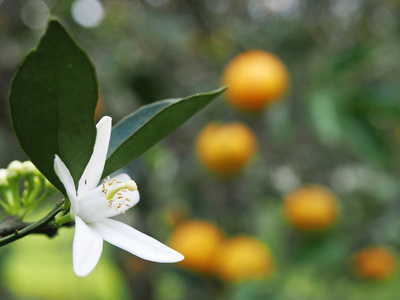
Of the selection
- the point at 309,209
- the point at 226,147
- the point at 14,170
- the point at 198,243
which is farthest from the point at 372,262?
the point at 14,170

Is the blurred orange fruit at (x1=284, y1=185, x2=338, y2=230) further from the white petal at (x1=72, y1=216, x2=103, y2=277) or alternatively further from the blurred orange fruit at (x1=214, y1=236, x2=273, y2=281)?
the white petal at (x1=72, y1=216, x2=103, y2=277)

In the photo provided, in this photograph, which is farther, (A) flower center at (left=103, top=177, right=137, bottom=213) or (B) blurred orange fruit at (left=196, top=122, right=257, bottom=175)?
(B) blurred orange fruit at (left=196, top=122, right=257, bottom=175)

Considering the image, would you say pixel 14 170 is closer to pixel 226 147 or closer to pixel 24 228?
pixel 24 228

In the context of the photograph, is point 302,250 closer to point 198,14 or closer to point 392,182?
point 392,182

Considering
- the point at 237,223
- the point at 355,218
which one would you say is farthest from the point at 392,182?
the point at 237,223

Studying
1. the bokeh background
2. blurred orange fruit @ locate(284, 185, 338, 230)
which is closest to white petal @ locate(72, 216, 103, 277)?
the bokeh background

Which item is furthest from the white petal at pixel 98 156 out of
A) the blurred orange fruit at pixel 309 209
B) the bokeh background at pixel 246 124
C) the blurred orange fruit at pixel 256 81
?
the blurred orange fruit at pixel 309 209

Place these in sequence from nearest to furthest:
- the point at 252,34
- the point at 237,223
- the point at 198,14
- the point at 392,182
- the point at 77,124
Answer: the point at 77,124, the point at 198,14, the point at 252,34, the point at 237,223, the point at 392,182

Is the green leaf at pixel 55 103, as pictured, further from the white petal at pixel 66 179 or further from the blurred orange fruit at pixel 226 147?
the blurred orange fruit at pixel 226 147
